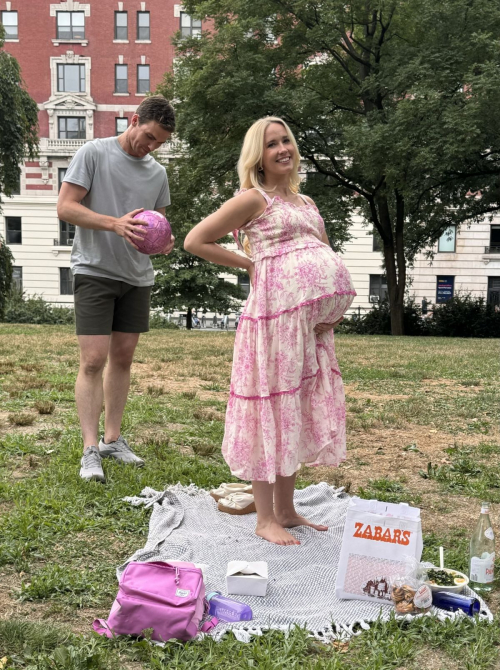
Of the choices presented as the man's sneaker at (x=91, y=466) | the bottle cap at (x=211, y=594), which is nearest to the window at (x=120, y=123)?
the man's sneaker at (x=91, y=466)

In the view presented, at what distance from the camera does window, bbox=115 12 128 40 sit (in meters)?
38.9

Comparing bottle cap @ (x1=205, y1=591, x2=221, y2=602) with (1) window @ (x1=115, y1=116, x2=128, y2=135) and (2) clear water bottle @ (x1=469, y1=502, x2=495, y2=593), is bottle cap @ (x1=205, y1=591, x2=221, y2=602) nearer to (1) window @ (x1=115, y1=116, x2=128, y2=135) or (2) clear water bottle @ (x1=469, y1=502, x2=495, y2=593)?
(2) clear water bottle @ (x1=469, y1=502, x2=495, y2=593)

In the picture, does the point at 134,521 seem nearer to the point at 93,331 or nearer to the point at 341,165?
the point at 93,331

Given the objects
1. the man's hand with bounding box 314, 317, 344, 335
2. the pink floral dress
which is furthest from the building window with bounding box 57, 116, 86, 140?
the man's hand with bounding box 314, 317, 344, 335

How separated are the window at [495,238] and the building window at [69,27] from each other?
26.3 metres

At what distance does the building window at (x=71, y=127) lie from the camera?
39.3 m

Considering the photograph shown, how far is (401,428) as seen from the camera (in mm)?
6395

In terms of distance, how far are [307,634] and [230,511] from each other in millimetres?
1402

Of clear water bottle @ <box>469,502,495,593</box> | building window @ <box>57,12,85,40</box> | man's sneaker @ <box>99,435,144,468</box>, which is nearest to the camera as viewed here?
clear water bottle @ <box>469,502,495,593</box>

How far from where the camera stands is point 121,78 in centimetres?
3922

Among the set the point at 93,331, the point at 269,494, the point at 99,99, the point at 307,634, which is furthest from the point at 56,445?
the point at 99,99

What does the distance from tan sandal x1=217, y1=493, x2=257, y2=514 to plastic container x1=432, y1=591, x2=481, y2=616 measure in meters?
1.35

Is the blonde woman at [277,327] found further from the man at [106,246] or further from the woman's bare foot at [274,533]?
the man at [106,246]

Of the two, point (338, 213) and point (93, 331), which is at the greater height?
point (338, 213)
